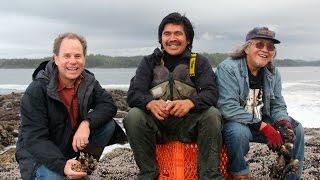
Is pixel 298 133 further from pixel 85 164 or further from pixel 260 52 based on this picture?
pixel 85 164

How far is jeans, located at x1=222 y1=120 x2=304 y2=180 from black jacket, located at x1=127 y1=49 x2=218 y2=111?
0.35m

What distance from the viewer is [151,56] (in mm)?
5332

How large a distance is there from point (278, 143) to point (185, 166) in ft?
3.42

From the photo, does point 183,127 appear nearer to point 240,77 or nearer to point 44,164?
point 240,77

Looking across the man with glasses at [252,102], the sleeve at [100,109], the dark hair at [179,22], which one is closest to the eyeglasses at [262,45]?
the man with glasses at [252,102]

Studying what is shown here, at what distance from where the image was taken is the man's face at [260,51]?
5367 millimetres

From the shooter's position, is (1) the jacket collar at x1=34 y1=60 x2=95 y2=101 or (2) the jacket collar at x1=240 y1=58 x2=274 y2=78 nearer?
(1) the jacket collar at x1=34 y1=60 x2=95 y2=101

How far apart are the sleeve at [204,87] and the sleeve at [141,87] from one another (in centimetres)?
51

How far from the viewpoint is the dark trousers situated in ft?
15.9

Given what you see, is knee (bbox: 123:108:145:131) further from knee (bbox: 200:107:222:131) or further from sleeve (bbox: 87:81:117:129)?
knee (bbox: 200:107:222:131)

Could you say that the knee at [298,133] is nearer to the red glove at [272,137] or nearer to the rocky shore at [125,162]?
the red glove at [272,137]

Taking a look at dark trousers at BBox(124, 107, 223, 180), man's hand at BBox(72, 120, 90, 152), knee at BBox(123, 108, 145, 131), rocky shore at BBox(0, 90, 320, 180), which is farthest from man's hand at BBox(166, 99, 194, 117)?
rocky shore at BBox(0, 90, 320, 180)

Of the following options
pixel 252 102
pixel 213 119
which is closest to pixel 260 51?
pixel 252 102

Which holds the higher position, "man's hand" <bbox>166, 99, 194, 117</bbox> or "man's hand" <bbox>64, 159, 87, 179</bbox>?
"man's hand" <bbox>166, 99, 194, 117</bbox>
